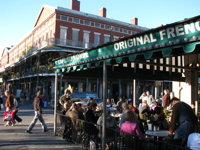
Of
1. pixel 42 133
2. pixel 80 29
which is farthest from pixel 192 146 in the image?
pixel 80 29

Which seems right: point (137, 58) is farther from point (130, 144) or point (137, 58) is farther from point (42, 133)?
point (42, 133)

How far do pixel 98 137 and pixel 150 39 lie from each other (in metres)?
3.50

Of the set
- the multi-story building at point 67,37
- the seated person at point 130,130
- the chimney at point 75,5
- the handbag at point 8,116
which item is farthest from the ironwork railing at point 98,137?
the chimney at point 75,5

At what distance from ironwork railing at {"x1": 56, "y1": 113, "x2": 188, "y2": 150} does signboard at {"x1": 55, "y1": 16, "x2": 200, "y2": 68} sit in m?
1.80

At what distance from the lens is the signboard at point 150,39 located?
125 inches

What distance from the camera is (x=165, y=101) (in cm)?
997

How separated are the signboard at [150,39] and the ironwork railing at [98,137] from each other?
1804 mm

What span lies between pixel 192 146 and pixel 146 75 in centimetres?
547

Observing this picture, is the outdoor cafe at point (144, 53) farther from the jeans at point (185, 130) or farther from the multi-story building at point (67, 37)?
the multi-story building at point (67, 37)

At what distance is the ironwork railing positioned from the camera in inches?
171

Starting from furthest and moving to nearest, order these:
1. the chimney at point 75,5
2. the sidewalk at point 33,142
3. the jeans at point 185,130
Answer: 1. the chimney at point 75,5
2. the sidewalk at point 33,142
3. the jeans at point 185,130

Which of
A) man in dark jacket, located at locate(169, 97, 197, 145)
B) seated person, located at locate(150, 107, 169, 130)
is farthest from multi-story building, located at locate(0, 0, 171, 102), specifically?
man in dark jacket, located at locate(169, 97, 197, 145)

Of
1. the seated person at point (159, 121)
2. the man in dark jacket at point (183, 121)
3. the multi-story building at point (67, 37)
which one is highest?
the multi-story building at point (67, 37)

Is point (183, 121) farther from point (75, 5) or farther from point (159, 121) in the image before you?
point (75, 5)
